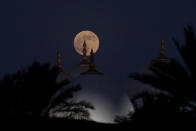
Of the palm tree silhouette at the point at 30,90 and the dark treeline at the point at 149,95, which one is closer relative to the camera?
the dark treeline at the point at 149,95

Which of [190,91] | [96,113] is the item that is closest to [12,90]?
[190,91]

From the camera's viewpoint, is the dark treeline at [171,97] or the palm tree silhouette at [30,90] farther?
the palm tree silhouette at [30,90]

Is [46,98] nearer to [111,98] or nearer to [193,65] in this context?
[193,65]

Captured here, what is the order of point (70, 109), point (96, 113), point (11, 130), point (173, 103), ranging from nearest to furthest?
point (173, 103), point (11, 130), point (70, 109), point (96, 113)

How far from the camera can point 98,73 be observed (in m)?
32.9

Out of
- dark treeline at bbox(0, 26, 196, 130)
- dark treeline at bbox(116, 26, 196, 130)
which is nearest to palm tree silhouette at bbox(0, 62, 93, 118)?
dark treeline at bbox(0, 26, 196, 130)

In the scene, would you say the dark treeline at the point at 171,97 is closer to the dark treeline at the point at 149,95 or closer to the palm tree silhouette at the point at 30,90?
the dark treeline at the point at 149,95

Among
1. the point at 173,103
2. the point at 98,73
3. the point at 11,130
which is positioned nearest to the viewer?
the point at 173,103

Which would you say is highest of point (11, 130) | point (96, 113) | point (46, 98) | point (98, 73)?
point (98, 73)

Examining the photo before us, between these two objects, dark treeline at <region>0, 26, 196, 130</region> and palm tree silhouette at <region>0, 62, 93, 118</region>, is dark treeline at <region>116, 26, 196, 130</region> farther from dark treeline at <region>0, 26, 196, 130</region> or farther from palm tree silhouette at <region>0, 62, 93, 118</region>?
palm tree silhouette at <region>0, 62, 93, 118</region>

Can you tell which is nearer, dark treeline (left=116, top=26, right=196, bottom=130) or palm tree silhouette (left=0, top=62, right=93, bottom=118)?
dark treeline (left=116, top=26, right=196, bottom=130)

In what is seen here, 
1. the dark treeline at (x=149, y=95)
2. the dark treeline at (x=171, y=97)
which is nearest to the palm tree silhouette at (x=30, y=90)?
the dark treeline at (x=149, y=95)

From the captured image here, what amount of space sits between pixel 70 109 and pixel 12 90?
2332mm

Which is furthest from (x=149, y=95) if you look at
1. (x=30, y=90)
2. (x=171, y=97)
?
(x=30, y=90)
